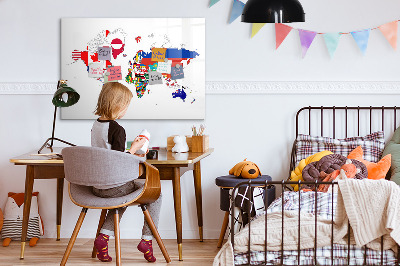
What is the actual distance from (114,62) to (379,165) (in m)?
1.95

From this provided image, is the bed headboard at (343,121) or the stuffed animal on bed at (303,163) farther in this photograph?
the bed headboard at (343,121)

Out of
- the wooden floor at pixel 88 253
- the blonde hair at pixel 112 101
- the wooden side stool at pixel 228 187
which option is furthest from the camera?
the wooden side stool at pixel 228 187

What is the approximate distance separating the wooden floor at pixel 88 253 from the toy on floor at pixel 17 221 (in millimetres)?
62

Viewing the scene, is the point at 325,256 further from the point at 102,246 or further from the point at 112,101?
the point at 112,101

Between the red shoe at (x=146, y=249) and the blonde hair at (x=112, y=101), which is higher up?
the blonde hair at (x=112, y=101)

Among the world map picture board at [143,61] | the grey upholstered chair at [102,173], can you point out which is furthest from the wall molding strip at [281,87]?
the grey upholstered chair at [102,173]

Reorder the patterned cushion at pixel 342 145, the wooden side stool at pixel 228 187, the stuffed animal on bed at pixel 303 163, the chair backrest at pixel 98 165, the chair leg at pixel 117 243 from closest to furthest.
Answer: the chair backrest at pixel 98 165 → the chair leg at pixel 117 243 → the wooden side stool at pixel 228 187 → the stuffed animal on bed at pixel 303 163 → the patterned cushion at pixel 342 145

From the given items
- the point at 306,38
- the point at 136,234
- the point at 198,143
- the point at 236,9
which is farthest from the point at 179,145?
the point at 306,38

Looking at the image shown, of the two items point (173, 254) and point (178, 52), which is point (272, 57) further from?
point (173, 254)

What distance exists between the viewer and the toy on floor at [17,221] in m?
4.31

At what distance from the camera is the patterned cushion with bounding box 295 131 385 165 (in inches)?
165

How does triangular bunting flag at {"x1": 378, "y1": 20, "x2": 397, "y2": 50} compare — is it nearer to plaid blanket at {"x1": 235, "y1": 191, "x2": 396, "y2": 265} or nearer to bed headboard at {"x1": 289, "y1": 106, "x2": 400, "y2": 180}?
bed headboard at {"x1": 289, "y1": 106, "x2": 400, "y2": 180}

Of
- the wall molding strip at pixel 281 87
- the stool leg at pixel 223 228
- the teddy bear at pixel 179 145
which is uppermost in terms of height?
the wall molding strip at pixel 281 87

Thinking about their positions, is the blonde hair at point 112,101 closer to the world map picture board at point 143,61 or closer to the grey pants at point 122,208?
the grey pants at point 122,208
